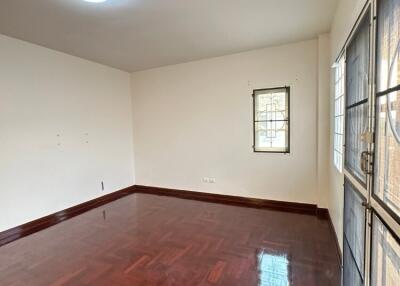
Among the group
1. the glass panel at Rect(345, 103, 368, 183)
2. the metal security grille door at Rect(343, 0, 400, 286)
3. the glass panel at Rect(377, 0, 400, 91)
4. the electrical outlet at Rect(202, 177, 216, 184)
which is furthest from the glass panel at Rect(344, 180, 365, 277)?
the electrical outlet at Rect(202, 177, 216, 184)

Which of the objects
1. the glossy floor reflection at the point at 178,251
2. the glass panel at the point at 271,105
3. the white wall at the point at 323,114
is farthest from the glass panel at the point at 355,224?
the glass panel at the point at 271,105

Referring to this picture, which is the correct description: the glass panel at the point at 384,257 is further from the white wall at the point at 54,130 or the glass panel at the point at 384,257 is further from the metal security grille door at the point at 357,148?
the white wall at the point at 54,130

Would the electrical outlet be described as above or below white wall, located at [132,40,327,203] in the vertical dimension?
below

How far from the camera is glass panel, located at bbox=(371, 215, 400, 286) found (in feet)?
3.09

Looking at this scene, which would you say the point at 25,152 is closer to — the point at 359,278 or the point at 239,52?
the point at 239,52

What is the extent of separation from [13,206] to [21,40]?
216 centimetres

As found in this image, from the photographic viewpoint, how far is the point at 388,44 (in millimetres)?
1012

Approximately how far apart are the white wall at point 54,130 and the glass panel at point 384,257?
376cm

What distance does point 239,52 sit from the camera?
156 inches

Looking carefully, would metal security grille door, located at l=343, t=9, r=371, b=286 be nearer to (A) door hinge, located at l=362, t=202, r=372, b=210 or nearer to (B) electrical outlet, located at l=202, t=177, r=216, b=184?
(A) door hinge, located at l=362, t=202, r=372, b=210

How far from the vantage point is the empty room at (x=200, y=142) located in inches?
58.1

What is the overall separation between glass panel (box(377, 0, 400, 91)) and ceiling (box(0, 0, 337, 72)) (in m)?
1.57

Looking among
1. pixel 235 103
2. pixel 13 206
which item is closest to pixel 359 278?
pixel 235 103

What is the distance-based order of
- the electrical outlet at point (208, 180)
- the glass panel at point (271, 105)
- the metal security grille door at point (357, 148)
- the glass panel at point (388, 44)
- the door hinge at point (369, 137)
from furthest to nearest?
the electrical outlet at point (208, 180)
the glass panel at point (271, 105)
the metal security grille door at point (357, 148)
the door hinge at point (369, 137)
the glass panel at point (388, 44)
